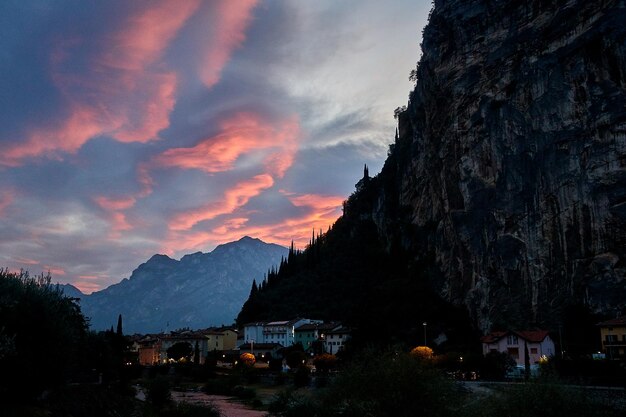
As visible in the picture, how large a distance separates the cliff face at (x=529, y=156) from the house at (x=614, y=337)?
7194 millimetres

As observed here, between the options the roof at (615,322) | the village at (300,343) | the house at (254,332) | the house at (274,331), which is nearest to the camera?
the roof at (615,322)

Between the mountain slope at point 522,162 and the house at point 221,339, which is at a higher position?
the mountain slope at point 522,162

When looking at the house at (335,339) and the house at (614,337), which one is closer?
the house at (614,337)

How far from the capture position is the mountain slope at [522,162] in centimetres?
7956

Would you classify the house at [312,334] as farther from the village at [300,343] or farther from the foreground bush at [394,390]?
the foreground bush at [394,390]

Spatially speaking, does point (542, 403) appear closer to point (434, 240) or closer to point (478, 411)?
point (478, 411)

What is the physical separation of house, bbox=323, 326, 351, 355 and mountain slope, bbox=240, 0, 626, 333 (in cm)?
1092

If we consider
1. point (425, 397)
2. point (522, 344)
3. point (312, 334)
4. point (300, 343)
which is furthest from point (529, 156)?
point (312, 334)

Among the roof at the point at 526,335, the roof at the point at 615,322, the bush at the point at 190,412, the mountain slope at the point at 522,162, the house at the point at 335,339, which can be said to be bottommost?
the bush at the point at 190,412

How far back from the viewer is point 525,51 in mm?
93688

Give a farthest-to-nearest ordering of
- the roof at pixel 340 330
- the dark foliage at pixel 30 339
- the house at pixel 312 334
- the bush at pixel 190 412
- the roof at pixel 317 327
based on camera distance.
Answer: the roof at pixel 317 327
the house at pixel 312 334
the roof at pixel 340 330
the bush at pixel 190 412
the dark foliage at pixel 30 339

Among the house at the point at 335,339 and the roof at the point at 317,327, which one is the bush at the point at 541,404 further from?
the roof at the point at 317,327

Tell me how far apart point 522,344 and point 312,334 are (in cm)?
6461

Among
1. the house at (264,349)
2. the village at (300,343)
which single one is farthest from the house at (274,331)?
the house at (264,349)
